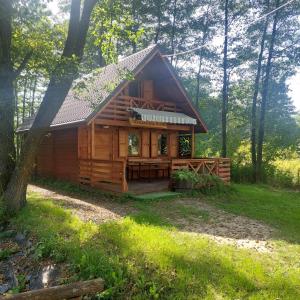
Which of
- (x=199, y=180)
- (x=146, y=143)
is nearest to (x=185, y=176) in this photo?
(x=199, y=180)

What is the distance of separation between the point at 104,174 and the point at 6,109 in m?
4.05

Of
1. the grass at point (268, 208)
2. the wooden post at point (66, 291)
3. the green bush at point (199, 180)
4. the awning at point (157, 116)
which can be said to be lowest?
the grass at point (268, 208)

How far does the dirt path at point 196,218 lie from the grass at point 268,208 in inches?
17.4

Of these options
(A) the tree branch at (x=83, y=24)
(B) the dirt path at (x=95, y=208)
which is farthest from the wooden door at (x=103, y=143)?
(A) the tree branch at (x=83, y=24)

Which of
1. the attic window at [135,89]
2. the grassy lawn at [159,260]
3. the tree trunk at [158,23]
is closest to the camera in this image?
the grassy lawn at [159,260]

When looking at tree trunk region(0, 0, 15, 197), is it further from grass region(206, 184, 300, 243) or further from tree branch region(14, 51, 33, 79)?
grass region(206, 184, 300, 243)

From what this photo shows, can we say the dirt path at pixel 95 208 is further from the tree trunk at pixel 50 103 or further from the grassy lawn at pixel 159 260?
the tree trunk at pixel 50 103

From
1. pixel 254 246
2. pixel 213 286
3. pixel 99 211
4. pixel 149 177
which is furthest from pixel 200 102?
pixel 213 286

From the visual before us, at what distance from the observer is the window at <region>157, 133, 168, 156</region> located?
53.5 ft

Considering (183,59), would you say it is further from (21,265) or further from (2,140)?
(21,265)

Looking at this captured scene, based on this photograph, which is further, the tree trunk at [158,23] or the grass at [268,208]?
the tree trunk at [158,23]

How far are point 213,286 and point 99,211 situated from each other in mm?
4810

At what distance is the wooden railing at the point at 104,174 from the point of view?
1095cm

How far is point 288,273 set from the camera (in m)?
5.15
